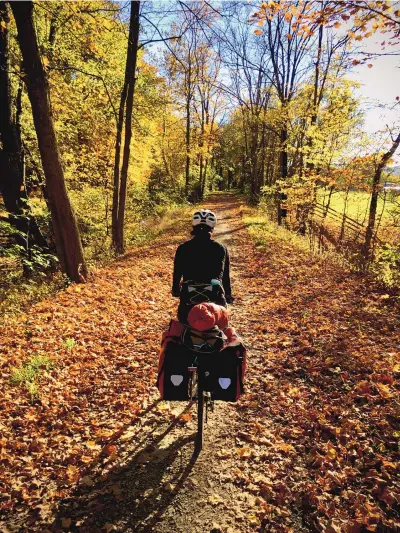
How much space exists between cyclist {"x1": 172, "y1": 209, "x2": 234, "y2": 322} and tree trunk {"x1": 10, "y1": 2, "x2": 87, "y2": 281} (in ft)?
20.3

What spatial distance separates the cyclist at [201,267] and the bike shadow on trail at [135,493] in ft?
6.13

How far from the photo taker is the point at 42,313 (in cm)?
786

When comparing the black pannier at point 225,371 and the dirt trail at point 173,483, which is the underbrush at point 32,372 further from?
the black pannier at point 225,371

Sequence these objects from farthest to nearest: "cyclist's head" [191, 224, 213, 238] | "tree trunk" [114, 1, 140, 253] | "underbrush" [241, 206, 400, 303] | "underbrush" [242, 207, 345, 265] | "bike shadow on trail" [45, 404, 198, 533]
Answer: "underbrush" [242, 207, 345, 265] → "tree trunk" [114, 1, 140, 253] → "underbrush" [241, 206, 400, 303] → "cyclist's head" [191, 224, 213, 238] → "bike shadow on trail" [45, 404, 198, 533]

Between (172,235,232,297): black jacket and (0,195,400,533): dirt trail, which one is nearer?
(0,195,400,533): dirt trail

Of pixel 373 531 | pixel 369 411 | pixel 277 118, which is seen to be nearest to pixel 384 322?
pixel 369 411

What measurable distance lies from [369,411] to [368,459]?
93 cm

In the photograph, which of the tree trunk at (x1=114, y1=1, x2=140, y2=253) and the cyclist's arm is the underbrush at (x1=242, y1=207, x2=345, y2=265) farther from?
the cyclist's arm

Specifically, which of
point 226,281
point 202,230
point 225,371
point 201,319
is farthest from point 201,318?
point 202,230

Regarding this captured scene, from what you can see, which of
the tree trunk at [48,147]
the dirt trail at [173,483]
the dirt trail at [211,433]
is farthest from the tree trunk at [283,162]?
the dirt trail at [173,483]

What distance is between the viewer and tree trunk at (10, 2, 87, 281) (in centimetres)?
798

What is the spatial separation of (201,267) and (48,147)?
6712 millimetres

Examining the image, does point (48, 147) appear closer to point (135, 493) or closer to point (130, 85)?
point (130, 85)

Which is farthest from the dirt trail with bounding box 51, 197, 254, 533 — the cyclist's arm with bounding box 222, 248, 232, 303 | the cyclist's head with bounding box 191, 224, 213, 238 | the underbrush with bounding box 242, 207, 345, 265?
the underbrush with bounding box 242, 207, 345, 265
